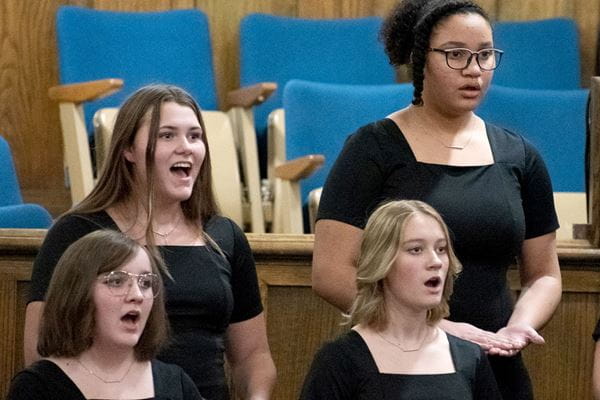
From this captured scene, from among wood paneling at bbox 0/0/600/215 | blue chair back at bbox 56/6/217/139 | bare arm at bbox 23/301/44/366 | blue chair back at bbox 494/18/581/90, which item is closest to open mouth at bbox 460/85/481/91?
bare arm at bbox 23/301/44/366

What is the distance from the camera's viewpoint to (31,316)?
1682 mm

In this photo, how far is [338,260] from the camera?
1.71m

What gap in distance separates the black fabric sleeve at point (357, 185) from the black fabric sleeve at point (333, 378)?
0.71 ft

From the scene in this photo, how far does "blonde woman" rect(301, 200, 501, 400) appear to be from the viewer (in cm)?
157

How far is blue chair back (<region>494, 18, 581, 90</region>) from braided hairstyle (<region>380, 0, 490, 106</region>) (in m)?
1.76

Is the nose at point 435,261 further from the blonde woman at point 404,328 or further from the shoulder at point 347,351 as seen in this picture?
the shoulder at point 347,351

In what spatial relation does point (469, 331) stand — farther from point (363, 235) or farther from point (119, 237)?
point (119, 237)

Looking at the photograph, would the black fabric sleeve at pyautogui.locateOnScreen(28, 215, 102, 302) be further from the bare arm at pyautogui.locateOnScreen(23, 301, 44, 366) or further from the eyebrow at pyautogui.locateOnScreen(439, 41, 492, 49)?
the eyebrow at pyautogui.locateOnScreen(439, 41, 492, 49)

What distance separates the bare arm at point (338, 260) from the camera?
1.70 meters

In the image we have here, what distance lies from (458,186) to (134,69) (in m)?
1.80

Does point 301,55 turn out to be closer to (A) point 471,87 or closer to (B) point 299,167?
(B) point 299,167

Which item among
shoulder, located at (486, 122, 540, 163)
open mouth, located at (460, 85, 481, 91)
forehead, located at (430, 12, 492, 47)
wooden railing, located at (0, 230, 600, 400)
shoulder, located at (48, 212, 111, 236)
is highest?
forehead, located at (430, 12, 492, 47)

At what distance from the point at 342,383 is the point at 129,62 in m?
1.95

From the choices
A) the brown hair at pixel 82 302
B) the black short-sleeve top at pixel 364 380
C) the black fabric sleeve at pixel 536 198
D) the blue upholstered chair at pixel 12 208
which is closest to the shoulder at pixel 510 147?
the black fabric sleeve at pixel 536 198
